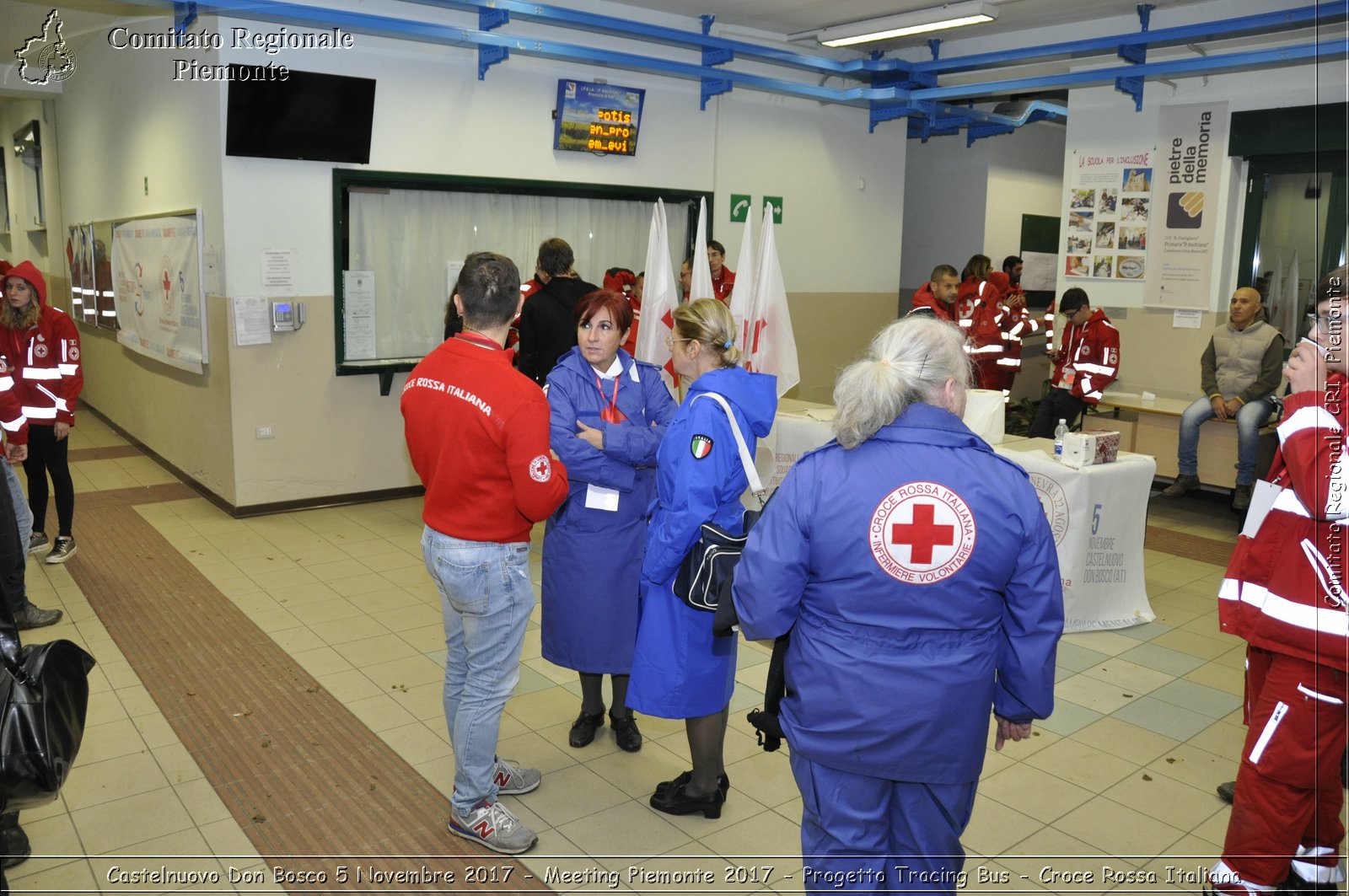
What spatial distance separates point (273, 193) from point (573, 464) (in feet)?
14.2

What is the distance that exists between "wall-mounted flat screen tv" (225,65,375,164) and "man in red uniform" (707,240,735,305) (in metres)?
2.61

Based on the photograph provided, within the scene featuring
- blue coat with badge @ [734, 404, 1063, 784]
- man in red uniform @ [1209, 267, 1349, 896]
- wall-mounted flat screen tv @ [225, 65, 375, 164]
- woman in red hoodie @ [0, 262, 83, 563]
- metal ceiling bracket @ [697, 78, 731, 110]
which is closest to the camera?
blue coat with badge @ [734, 404, 1063, 784]

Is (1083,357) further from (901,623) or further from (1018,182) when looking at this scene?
(901,623)

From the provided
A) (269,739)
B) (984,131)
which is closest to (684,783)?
(269,739)

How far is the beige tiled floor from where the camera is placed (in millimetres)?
2916

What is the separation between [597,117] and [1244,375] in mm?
5128

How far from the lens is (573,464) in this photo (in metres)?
3.13

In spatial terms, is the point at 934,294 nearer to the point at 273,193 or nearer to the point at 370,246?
the point at 370,246

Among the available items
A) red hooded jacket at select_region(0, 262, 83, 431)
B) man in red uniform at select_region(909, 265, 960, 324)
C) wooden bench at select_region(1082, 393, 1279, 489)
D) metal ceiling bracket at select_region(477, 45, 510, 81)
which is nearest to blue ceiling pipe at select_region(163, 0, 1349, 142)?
metal ceiling bracket at select_region(477, 45, 510, 81)

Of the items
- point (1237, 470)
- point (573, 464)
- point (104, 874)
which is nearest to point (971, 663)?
point (573, 464)

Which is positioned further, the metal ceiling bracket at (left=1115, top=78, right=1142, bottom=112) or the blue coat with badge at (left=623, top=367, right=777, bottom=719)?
the metal ceiling bracket at (left=1115, top=78, right=1142, bottom=112)

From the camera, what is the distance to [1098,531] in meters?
4.89

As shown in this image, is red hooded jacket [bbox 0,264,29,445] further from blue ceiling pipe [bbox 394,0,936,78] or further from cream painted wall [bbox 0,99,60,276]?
cream painted wall [bbox 0,99,60,276]

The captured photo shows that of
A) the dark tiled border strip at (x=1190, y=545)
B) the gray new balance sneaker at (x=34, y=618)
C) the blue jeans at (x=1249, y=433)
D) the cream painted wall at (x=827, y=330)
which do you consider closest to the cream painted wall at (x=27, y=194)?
the gray new balance sneaker at (x=34, y=618)
